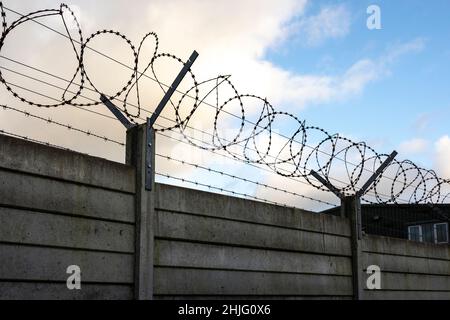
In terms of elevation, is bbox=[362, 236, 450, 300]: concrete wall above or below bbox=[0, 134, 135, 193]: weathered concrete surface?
below

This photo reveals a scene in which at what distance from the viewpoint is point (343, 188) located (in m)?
9.49

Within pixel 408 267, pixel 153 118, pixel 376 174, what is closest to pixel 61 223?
pixel 153 118

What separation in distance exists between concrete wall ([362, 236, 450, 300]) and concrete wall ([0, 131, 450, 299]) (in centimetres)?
85

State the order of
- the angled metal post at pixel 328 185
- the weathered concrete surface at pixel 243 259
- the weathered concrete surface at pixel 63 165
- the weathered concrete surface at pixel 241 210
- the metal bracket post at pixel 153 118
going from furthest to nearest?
the angled metal post at pixel 328 185 → the weathered concrete surface at pixel 241 210 → the weathered concrete surface at pixel 243 259 → the metal bracket post at pixel 153 118 → the weathered concrete surface at pixel 63 165

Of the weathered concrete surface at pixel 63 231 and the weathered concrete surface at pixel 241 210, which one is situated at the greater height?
the weathered concrete surface at pixel 241 210

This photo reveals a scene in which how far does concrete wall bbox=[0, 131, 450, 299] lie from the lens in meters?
5.12

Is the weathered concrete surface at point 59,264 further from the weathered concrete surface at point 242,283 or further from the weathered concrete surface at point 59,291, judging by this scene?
the weathered concrete surface at point 242,283

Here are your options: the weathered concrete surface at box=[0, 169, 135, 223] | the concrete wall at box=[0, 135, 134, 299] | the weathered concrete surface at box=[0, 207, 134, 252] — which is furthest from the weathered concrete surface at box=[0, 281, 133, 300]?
the weathered concrete surface at box=[0, 169, 135, 223]

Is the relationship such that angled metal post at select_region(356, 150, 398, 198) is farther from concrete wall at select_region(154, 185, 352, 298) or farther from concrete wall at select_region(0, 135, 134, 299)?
concrete wall at select_region(0, 135, 134, 299)

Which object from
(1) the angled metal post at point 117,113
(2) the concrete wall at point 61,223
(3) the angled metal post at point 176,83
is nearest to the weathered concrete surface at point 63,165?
(2) the concrete wall at point 61,223

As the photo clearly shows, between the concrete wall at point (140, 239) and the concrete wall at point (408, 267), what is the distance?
2.79 ft

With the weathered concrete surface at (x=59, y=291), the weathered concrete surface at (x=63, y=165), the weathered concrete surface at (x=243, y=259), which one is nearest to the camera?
the weathered concrete surface at (x=59, y=291)

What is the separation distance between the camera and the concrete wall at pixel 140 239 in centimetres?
512
